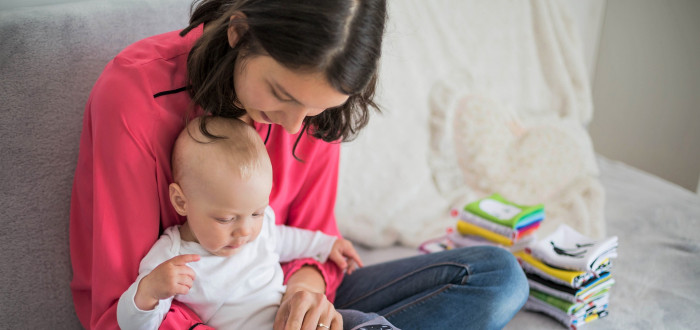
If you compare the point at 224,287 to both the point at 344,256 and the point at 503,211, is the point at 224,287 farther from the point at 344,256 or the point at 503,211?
the point at 503,211

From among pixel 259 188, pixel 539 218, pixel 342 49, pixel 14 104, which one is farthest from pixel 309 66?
pixel 539 218

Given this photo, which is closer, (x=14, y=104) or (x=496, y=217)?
(x=14, y=104)

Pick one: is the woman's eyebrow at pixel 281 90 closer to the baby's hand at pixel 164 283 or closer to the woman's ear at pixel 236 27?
the woman's ear at pixel 236 27

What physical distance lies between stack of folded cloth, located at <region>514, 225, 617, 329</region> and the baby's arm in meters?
0.91

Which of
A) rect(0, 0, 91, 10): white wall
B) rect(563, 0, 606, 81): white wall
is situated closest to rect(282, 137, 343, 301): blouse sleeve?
rect(0, 0, 91, 10): white wall

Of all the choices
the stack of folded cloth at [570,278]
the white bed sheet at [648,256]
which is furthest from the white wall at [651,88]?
the stack of folded cloth at [570,278]

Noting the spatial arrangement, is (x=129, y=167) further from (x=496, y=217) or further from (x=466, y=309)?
(x=496, y=217)

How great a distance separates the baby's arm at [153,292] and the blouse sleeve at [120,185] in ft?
0.15

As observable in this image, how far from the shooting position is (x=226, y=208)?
1.02 meters

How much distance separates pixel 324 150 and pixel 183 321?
1.59 feet

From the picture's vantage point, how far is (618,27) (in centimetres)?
273

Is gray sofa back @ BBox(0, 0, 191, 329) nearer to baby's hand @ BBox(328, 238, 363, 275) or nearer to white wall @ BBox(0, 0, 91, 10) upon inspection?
white wall @ BBox(0, 0, 91, 10)

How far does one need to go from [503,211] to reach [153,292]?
1.10 meters

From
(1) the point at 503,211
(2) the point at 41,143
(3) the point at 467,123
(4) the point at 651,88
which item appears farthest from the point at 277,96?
(4) the point at 651,88
